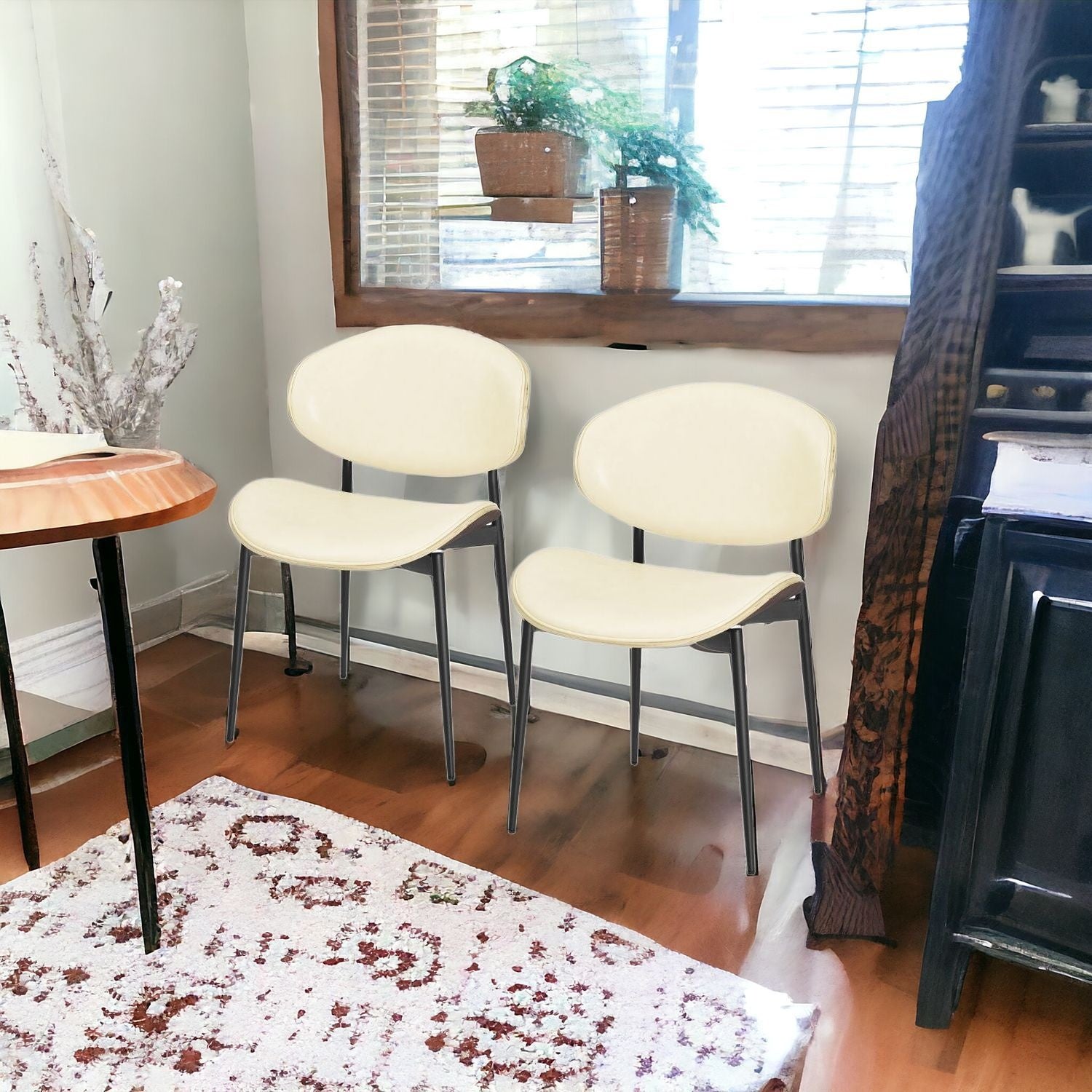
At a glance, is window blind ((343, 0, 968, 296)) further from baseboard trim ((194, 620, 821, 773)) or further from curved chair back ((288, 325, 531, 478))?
baseboard trim ((194, 620, 821, 773))

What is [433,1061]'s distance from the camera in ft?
4.19

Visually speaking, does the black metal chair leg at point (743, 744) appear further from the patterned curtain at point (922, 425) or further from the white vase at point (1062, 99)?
the white vase at point (1062, 99)

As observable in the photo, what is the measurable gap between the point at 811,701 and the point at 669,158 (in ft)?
3.59

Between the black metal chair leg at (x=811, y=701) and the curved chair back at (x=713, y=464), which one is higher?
the curved chair back at (x=713, y=464)

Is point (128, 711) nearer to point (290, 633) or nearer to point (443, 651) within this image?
point (443, 651)

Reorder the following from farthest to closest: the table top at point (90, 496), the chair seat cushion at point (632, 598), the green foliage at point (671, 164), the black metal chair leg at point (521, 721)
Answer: the green foliage at point (671, 164)
the black metal chair leg at point (521, 721)
the chair seat cushion at point (632, 598)
the table top at point (90, 496)

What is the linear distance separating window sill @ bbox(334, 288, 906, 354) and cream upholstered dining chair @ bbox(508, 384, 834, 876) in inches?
5.8

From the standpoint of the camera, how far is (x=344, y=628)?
2379 mm

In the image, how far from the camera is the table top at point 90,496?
1.13 metres

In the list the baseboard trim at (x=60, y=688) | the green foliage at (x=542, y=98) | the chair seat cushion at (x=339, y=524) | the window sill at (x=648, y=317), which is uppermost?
the green foliage at (x=542, y=98)

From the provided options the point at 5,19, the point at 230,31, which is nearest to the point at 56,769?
the point at 5,19

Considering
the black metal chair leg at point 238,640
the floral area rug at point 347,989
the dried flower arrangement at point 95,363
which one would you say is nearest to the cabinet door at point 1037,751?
the floral area rug at point 347,989

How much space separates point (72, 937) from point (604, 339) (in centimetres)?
146

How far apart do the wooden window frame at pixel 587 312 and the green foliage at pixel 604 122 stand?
0.19m
